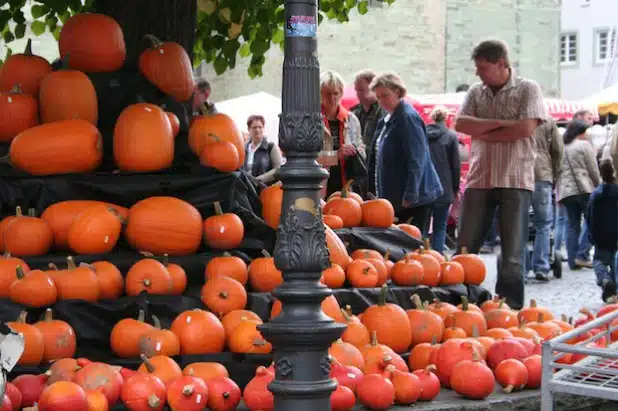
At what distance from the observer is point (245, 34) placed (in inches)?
412

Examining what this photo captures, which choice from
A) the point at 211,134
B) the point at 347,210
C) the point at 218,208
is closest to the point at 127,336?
the point at 218,208

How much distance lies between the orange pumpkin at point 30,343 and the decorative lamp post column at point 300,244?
4.17 ft

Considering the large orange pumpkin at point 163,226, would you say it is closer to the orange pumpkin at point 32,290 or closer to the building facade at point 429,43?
the orange pumpkin at point 32,290

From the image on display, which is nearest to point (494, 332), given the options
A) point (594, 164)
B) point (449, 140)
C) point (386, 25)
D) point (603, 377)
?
point (603, 377)

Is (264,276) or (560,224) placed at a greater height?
(264,276)

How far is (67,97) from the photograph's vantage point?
23.8 ft

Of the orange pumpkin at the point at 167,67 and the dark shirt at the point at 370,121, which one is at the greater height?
the orange pumpkin at the point at 167,67

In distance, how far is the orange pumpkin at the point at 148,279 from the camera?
21.2 feet

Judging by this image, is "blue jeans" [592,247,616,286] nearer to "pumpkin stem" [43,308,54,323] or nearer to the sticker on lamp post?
"pumpkin stem" [43,308,54,323]

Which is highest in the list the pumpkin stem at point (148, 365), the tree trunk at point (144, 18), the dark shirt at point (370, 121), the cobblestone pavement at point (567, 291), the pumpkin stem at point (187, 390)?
the tree trunk at point (144, 18)

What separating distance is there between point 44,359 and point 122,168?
152cm

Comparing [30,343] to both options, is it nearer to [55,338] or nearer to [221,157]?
[55,338]

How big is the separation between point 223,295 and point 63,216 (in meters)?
0.99

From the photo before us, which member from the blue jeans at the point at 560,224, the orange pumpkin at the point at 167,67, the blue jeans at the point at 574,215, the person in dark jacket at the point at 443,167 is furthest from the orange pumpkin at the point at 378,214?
the blue jeans at the point at 560,224
